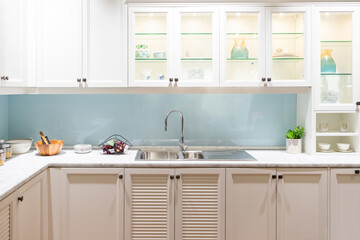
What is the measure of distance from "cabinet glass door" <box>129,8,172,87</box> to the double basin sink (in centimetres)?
66

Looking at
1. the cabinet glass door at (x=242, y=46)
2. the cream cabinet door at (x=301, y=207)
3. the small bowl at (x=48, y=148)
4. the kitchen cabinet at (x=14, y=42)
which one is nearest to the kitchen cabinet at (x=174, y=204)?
the cream cabinet door at (x=301, y=207)

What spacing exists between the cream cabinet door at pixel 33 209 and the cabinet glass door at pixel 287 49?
198 centimetres

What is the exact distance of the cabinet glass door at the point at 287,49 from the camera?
285 centimetres

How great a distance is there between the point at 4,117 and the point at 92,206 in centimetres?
131

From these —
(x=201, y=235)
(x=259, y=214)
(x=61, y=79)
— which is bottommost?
(x=201, y=235)

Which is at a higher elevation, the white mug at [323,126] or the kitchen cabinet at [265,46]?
the kitchen cabinet at [265,46]

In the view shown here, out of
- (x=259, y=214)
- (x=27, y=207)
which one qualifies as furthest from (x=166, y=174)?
(x=27, y=207)

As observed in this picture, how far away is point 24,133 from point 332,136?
2.91 m

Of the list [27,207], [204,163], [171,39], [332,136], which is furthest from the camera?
[332,136]

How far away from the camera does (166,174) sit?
264 cm

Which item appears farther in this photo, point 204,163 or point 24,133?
point 24,133

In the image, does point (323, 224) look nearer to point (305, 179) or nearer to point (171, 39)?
point (305, 179)

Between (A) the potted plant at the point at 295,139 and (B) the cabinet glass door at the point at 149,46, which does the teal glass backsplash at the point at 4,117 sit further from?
(A) the potted plant at the point at 295,139

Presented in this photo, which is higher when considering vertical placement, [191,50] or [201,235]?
[191,50]
